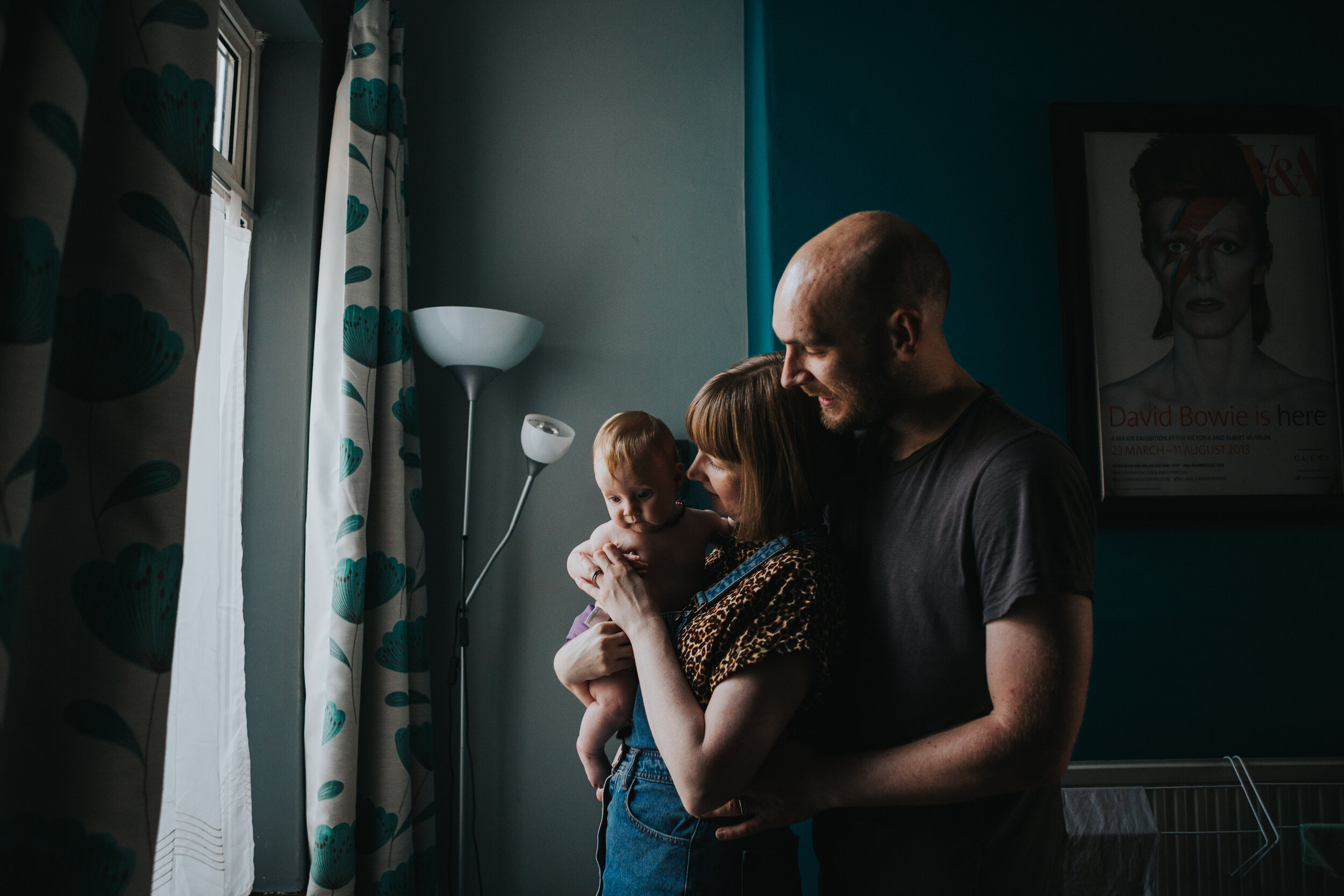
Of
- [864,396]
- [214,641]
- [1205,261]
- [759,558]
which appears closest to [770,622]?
[759,558]

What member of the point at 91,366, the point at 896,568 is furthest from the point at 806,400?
the point at 91,366

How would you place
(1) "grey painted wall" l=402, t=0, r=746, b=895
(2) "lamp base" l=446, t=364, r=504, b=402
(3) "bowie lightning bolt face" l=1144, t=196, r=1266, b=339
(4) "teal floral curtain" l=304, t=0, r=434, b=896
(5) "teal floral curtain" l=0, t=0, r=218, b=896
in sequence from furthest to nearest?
(1) "grey painted wall" l=402, t=0, r=746, b=895 < (2) "lamp base" l=446, t=364, r=504, b=402 < (3) "bowie lightning bolt face" l=1144, t=196, r=1266, b=339 < (4) "teal floral curtain" l=304, t=0, r=434, b=896 < (5) "teal floral curtain" l=0, t=0, r=218, b=896

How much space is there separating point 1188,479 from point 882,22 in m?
1.53

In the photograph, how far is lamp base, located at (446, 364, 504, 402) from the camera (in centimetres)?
221

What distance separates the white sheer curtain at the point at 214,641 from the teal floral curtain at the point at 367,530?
0.17 metres

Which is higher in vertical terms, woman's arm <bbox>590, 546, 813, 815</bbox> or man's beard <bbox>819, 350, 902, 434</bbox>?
man's beard <bbox>819, 350, 902, 434</bbox>

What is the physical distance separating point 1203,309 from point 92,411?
2457 mm

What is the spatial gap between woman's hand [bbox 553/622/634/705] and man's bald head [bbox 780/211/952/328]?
72 centimetres

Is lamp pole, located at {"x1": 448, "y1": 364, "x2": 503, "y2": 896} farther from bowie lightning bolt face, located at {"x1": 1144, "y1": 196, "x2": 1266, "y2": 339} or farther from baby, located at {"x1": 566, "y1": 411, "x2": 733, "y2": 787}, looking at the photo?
bowie lightning bolt face, located at {"x1": 1144, "y1": 196, "x2": 1266, "y2": 339}

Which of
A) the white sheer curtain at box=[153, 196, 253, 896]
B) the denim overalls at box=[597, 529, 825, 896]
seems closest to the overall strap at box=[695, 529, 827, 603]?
the denim overalls at box=[597, 529, 825, 896]

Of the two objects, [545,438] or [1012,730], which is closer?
[1012,730]

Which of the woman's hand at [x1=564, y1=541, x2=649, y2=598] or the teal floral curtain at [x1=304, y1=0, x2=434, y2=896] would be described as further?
the teal floral curtain at [x1=304, y1=0, x2=434, y2=896]

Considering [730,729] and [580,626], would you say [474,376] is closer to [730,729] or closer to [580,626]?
[580,626]

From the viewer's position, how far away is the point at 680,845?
3.56ft
